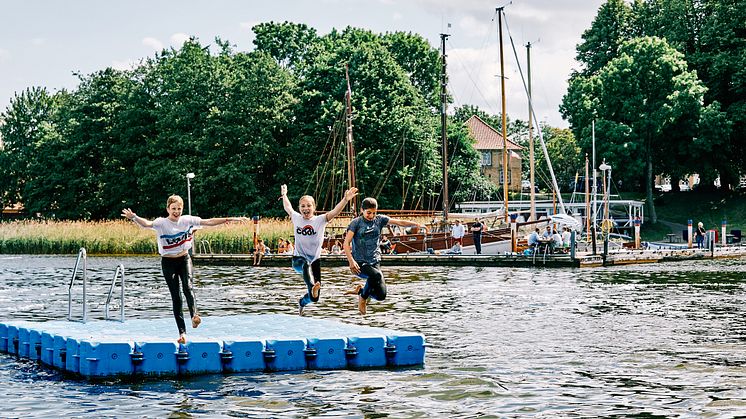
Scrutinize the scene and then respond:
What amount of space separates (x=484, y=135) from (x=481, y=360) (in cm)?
11934

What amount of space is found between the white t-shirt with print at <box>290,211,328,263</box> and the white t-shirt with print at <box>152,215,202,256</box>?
2117mm

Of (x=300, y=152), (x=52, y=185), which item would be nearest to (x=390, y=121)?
(x=300, y=152)

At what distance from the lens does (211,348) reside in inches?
757

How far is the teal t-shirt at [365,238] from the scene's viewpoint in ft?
64.7

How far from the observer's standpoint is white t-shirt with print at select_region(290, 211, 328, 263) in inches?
771

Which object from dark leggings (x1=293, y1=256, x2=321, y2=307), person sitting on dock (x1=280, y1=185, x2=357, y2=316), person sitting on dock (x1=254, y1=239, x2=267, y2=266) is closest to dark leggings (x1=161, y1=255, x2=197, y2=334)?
person sitting on dock (x1=280, y1=185, x2=357, y2=316)

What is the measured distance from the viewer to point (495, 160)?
140 meters

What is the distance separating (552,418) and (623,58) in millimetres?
74163

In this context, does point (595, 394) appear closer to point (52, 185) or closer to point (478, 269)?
point (478, 269)

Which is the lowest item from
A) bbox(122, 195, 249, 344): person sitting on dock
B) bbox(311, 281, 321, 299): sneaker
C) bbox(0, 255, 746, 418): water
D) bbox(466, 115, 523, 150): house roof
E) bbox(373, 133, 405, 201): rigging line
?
bbox(0, 255, 746, 418): water

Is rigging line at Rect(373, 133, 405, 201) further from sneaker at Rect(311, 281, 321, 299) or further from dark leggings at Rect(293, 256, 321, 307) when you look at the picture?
sneaker at Rect(311, 281, 321, 299)

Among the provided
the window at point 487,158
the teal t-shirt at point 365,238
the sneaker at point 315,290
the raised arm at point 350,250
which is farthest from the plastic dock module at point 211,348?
the window at point 487,158

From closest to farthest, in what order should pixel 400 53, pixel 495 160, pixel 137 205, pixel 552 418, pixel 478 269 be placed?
pixel 552 418
pixel 478 269
pixel 137 205
pixel 400 53
pixel 495 160

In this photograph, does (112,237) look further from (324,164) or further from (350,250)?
(350,250)
